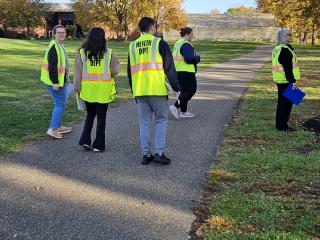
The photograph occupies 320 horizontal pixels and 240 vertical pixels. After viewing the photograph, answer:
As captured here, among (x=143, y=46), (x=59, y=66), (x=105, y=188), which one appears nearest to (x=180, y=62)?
(x=59, y=66)

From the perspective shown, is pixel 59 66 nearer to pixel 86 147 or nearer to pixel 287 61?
pixel 86 147

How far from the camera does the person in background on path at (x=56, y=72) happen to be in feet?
26.1

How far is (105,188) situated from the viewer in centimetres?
565

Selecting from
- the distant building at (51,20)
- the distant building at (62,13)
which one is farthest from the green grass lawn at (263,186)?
the distant building at (62,13)

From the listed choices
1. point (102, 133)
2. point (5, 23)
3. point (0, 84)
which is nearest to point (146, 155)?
point (102, 133)

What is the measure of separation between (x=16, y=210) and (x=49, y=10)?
80492 mm

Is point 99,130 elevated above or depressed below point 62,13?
below

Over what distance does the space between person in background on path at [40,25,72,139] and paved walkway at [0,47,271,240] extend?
16.3 inches

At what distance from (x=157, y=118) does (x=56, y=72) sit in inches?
87.3

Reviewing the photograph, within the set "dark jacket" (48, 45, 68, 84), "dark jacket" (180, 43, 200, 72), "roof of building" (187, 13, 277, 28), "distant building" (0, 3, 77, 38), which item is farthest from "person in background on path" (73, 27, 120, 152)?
"roof of building" (187, 13, 277, 28)

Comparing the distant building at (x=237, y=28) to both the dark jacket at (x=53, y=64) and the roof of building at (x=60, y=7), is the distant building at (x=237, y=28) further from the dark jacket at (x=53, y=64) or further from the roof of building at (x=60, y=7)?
the dark jacket at (x=53, y=64)

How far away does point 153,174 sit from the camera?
620cm

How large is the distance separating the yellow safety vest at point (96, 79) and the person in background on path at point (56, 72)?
0.99 metres

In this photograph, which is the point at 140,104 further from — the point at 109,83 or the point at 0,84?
the point at 0,84
